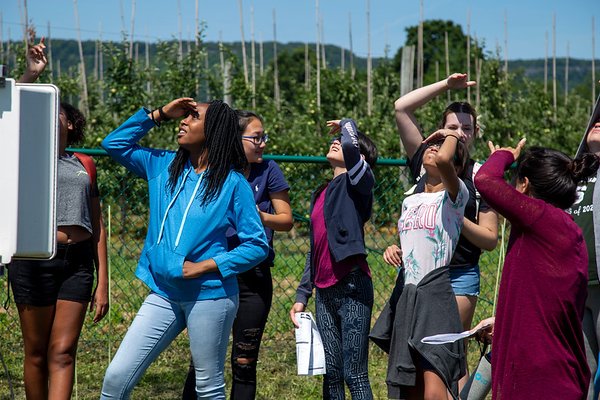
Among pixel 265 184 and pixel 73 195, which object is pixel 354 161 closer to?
pixel 265 184

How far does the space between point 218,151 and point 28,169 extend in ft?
2.93

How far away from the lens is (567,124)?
1911cm

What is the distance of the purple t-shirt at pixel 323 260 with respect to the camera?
4062mm

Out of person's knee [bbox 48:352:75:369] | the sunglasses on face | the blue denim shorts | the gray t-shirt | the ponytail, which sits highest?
the sunglasses on face

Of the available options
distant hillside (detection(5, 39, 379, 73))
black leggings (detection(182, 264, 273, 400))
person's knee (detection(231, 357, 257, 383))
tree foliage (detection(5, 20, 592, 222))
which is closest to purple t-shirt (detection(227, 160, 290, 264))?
black leggings (detection(182, 264, 273, 400))

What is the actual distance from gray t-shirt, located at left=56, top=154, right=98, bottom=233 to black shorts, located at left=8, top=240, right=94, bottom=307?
0.41 ft

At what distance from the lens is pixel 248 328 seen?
411 centimetres

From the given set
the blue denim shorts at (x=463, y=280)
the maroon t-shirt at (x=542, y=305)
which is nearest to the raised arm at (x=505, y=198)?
the maroon t-shirt at (x=542, y=305)

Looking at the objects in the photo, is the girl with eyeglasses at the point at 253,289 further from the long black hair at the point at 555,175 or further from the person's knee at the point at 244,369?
the long black hair at the point at 555,175

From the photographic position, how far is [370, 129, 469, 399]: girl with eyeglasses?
3723mm

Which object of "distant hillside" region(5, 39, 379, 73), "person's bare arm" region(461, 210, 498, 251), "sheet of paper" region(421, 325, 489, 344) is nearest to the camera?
"sheet of paper" region(421, 325, 489, 344)

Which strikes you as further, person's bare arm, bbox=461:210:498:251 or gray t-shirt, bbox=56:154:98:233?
gray t-shirt, bbox=56:154:98:233

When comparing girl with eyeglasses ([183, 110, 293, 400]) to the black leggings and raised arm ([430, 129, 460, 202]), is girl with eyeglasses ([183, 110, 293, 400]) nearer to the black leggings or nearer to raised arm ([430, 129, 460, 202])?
the black leggings

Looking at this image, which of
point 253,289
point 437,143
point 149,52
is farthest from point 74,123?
point 149,52
